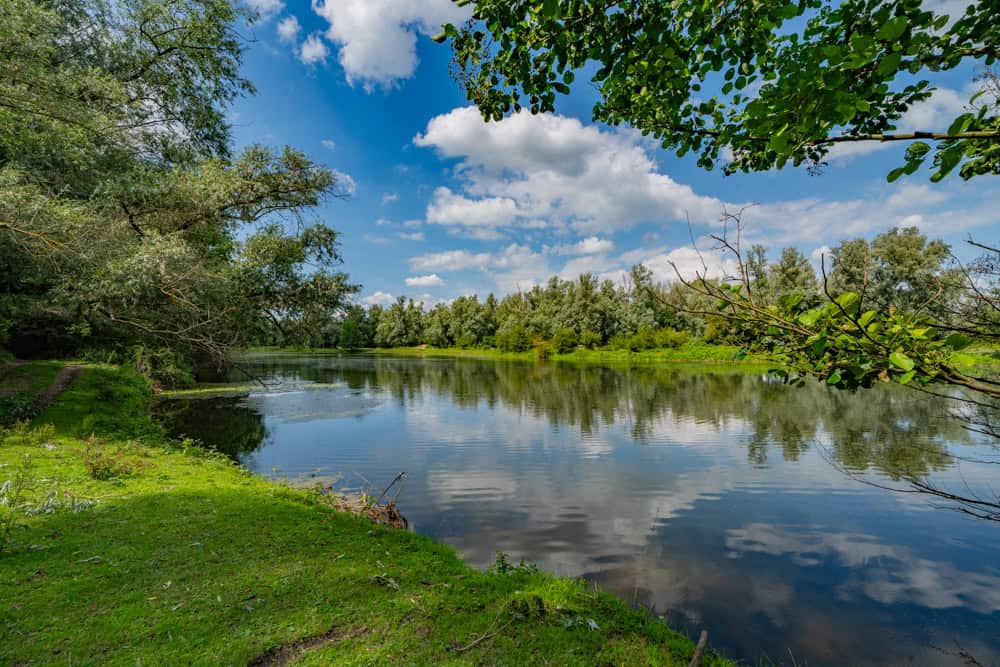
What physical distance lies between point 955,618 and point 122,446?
17.9 meters

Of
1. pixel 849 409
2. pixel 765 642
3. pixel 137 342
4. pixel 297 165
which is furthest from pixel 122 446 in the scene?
pixel 849 409

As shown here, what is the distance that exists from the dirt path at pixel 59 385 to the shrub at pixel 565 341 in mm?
64306

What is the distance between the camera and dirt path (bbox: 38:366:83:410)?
43.0 feet

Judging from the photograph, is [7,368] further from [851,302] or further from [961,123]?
[961,123]

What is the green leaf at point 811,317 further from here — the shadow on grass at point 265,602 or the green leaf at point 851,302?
the shadow on grass at point 265,602

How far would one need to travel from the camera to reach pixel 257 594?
16.4ft

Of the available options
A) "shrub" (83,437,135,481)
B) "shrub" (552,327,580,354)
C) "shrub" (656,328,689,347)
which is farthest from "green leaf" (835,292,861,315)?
"shrub" (552,327,580,354)

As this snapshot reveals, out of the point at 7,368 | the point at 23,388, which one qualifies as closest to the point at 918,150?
the point at 23,388

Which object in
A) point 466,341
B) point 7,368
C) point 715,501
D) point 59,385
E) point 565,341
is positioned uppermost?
point 466,341

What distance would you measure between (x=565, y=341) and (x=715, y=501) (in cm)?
6376

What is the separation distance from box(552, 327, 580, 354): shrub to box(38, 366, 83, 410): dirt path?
64306 mm

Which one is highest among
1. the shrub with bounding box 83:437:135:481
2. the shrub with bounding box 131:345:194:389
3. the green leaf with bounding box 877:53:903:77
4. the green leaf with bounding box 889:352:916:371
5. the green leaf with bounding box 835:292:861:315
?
the green leaf with bounding box 877:53:903:77

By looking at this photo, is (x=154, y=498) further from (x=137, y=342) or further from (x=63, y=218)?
(x=137, y=342)

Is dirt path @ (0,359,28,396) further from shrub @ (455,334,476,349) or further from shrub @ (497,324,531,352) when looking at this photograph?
shrub @ (455,334,476,349)
